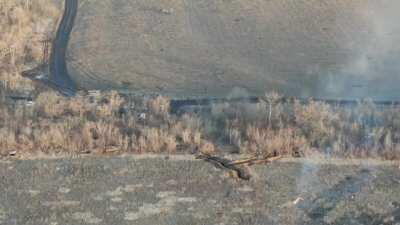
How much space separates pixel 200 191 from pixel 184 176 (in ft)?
2.37

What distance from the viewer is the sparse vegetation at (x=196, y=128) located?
55.0 ft

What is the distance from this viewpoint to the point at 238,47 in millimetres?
24562

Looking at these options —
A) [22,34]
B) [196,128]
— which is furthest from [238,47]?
[22,34]

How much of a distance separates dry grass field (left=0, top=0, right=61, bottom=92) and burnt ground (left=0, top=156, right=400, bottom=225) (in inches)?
247

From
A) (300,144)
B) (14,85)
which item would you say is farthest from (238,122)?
(14,85)

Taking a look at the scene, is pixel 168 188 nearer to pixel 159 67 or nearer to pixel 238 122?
pixel 238 122

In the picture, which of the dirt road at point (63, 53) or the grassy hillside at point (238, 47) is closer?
the grassy hillside at point (238, 47)

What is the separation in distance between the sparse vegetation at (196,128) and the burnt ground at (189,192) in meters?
0.58

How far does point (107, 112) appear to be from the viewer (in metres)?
18.6

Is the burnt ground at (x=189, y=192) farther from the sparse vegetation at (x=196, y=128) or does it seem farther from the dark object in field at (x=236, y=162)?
the sparse vegetation at (x=196, y=128)

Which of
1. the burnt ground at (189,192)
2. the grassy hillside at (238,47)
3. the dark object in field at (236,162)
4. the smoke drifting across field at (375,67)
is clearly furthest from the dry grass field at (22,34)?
the smoke drifting across field at (375,67)

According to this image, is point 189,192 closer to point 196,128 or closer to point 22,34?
point 196,128

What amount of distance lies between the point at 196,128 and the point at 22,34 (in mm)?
11120

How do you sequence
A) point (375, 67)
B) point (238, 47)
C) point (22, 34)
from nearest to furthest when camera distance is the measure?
1. point (375, 67)
2. point (238, 47)
3. point (22, 34)
